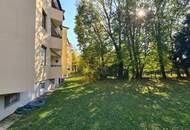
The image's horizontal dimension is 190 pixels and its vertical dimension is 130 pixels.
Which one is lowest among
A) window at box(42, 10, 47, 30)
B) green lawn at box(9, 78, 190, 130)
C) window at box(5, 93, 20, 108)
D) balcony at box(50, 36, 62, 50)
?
green lawn at box(9, 78, 190, 130)

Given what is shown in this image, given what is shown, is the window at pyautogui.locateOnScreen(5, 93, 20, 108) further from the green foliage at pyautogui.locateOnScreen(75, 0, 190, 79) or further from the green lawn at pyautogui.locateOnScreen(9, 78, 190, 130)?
the green foliage at pyautogui.locateOnScreen(75, 0, 190, 79)

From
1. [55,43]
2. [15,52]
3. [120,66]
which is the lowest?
[15,52]

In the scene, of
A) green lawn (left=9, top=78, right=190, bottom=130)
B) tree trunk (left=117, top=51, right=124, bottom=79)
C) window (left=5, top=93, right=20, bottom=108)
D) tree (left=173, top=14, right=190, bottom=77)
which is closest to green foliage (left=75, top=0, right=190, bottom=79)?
tree trunk (left=117, top=51, right=124, bottom=79)

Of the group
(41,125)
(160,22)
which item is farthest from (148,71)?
(41,125)

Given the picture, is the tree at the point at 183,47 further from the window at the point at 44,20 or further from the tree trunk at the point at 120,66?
the window at the point at 44,20

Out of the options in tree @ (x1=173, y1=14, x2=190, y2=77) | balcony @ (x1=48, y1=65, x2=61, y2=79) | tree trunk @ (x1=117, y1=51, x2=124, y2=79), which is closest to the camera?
balcony @ (x1=48, y1=65, x2=61, y2=79)

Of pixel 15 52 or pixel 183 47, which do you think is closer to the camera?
pixel 15 52

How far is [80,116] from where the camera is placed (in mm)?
9555

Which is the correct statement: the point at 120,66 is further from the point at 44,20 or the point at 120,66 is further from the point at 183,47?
the point at 44,20

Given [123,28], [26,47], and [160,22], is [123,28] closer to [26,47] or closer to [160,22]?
[160,22]

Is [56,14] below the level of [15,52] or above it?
above

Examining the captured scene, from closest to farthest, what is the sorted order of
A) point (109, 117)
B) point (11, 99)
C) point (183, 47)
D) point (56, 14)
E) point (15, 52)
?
point (15, 52) < point (109, 117) < point (11, 99) < point (56, 14) < point (183, 47)

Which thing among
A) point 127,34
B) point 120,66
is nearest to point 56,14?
point 127,34

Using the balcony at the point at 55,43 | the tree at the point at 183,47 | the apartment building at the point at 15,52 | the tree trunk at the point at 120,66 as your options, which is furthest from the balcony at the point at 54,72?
the tree at the point at 183,47
